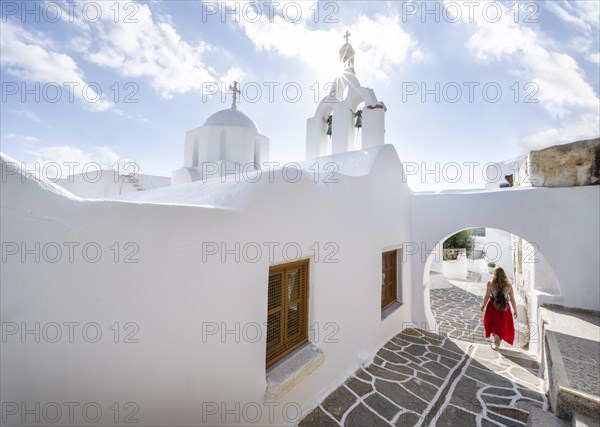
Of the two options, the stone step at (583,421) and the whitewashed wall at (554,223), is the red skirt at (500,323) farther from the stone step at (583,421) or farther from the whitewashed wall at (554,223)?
the stone step at (583,421)

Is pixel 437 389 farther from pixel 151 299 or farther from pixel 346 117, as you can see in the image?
pixel 346 117

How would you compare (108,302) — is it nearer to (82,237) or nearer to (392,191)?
(82,237)

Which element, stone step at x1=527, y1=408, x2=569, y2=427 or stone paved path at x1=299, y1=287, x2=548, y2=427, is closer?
stone step at x1=527, y1=408, x2=569, y2=427

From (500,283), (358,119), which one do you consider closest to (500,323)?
(500,283)

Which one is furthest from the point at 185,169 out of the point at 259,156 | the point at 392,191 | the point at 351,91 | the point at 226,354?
the point at 226,354

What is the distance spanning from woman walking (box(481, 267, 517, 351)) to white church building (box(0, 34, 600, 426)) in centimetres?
69

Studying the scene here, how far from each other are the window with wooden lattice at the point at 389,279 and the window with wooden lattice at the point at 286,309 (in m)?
2.75

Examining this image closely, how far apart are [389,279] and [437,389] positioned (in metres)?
2.25

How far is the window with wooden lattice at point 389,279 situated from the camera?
557 cm

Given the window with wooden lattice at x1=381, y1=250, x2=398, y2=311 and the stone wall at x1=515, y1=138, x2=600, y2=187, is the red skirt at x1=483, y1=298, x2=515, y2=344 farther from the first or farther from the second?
the stone wall at x1=515, y1=138, x2=600, y2=187

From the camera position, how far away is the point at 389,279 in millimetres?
5824

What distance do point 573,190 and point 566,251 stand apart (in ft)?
3.62

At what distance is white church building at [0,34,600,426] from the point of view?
1.61 metres

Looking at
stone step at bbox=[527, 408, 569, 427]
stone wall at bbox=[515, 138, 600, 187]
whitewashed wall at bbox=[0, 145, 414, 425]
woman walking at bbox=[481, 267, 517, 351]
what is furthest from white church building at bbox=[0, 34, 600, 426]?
stone step at bbox=[527, 408, 569, 427]
